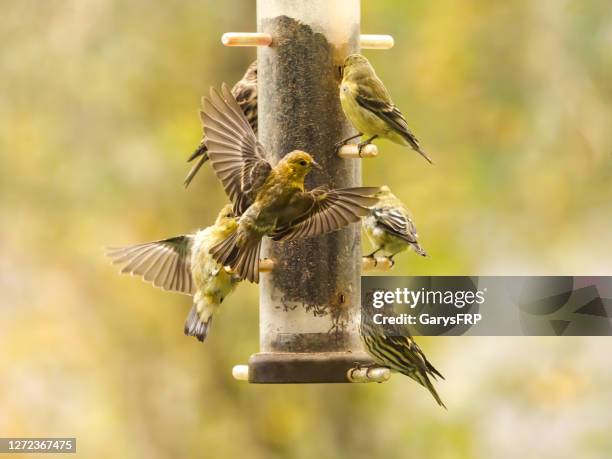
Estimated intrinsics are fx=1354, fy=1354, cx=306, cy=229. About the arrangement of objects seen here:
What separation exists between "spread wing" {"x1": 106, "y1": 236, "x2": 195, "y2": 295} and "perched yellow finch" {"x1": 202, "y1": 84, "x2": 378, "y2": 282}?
2.33 feet

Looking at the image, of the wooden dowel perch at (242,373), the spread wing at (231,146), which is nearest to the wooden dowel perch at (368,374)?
the wooden dowel perch at (242,373)

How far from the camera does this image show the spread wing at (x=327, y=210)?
6.96 meters

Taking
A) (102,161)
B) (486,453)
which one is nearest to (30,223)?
(102,161)

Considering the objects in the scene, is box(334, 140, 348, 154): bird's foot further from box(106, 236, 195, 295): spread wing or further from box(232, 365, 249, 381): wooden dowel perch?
box(232, 365, 249, 381): wooden dowel perch

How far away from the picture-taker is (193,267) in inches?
312

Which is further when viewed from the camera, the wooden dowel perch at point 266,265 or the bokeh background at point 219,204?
the bokeh background at point 219,204

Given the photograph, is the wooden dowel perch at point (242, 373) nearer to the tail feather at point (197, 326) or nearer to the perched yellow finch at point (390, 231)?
the tail feather at point (197, 326)

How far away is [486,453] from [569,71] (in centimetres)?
331

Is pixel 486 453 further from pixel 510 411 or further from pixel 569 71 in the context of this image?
pixel 569 71

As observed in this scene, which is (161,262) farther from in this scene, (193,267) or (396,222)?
(396,222)

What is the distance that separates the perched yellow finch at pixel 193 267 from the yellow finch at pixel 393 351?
0.87 m

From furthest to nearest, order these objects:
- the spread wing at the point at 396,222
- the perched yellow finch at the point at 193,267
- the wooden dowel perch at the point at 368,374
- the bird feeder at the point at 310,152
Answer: the spread wing at the point at 396,222 < the perched yellow finch at the point at 193,267 < the bird feeder at the point at 310,152 < the wooden dowel perch at the point at 368,374

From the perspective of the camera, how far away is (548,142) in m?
11.7

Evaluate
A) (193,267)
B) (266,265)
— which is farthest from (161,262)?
(266,265)
